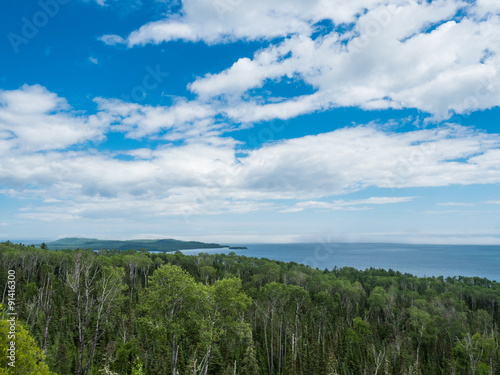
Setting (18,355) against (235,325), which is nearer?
(18,355)

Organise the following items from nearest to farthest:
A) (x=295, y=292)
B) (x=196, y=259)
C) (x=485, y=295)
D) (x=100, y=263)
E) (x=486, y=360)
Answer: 1. (x=486, y=360)
2. (x=295, y=292)
3. (x=100, y=263)
4. (x=485, y=295)
5. (x=196, y=259)

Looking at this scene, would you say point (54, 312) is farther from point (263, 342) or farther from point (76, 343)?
point (263, 342)

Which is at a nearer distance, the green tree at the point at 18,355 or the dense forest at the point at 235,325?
the green tree at the point at 18,355

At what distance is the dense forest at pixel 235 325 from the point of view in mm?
34531

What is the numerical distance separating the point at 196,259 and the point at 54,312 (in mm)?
63695

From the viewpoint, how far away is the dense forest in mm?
34531

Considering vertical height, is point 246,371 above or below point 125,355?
below

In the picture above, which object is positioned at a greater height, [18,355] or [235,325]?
[18,355]

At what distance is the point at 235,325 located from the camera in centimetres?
3662

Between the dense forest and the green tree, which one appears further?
the dense forest

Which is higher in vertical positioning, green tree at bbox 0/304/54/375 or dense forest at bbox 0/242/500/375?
green tree at bbox 0/304/54/375

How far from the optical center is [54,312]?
6788 cm

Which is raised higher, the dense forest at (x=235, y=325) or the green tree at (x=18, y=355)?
the green tree at (x=18, y=355)

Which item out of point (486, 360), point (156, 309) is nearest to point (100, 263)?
point (156, 309)
